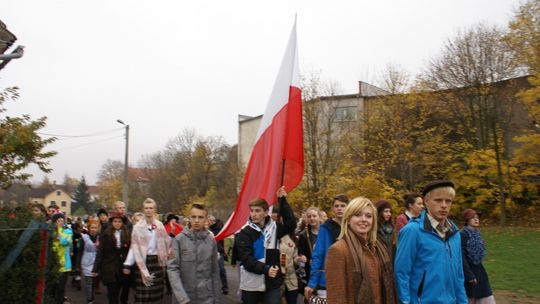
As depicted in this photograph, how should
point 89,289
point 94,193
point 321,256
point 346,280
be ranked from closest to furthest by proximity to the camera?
point 346,280
point 321,256
point 89,289
point 94,193

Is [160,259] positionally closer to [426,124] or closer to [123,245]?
[123,245]

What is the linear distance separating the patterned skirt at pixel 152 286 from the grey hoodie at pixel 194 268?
1.76 m

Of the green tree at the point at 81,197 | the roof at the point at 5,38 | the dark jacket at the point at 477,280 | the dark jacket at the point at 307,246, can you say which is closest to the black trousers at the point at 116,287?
Answer: the dark jacket at the point at 307,246

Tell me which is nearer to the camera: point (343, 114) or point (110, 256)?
point (110, 256)

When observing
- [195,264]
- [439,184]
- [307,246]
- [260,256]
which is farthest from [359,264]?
[307,246]

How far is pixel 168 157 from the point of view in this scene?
65.1 meters

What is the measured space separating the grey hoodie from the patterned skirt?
176 cm

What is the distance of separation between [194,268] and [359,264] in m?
→ 2.66

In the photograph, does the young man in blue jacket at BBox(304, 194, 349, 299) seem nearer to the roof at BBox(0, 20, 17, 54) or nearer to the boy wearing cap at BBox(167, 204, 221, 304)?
the boy wearing cap at BBox(167, 204, 221, 304)

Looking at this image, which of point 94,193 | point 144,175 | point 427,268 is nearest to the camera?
point 427,268

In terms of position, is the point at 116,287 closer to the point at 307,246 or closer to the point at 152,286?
the point at 152,286

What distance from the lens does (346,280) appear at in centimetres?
362

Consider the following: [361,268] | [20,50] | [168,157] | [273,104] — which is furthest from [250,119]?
[361,268]

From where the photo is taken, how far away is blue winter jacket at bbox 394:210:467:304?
3949 mm
